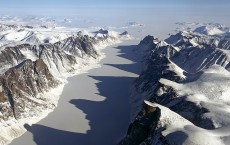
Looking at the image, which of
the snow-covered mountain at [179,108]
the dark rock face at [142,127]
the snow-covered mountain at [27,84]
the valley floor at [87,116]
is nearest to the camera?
the snow-covered mountain at [179,108]

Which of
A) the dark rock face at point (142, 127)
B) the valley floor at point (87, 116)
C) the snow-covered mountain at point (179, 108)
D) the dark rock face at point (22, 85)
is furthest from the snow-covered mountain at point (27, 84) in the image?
the dark rock face at point (142, 127)

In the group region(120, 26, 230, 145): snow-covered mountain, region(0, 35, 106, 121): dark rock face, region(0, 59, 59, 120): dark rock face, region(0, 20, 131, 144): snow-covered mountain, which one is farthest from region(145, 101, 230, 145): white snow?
region(0, 59, 59, 120): dark rock face

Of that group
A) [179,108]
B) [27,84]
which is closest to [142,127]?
[179,108]

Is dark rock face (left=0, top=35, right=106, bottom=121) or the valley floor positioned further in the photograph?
dark rock face (left=0, top=35, right=106, bottom=121)

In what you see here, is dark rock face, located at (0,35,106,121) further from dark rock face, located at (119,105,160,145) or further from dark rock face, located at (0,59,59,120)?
dark rock face, located at (119,105,160,145)

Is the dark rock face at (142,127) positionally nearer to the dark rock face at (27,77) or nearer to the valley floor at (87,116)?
the valley floor at (87,116)

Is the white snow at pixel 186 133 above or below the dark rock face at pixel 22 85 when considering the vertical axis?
above
